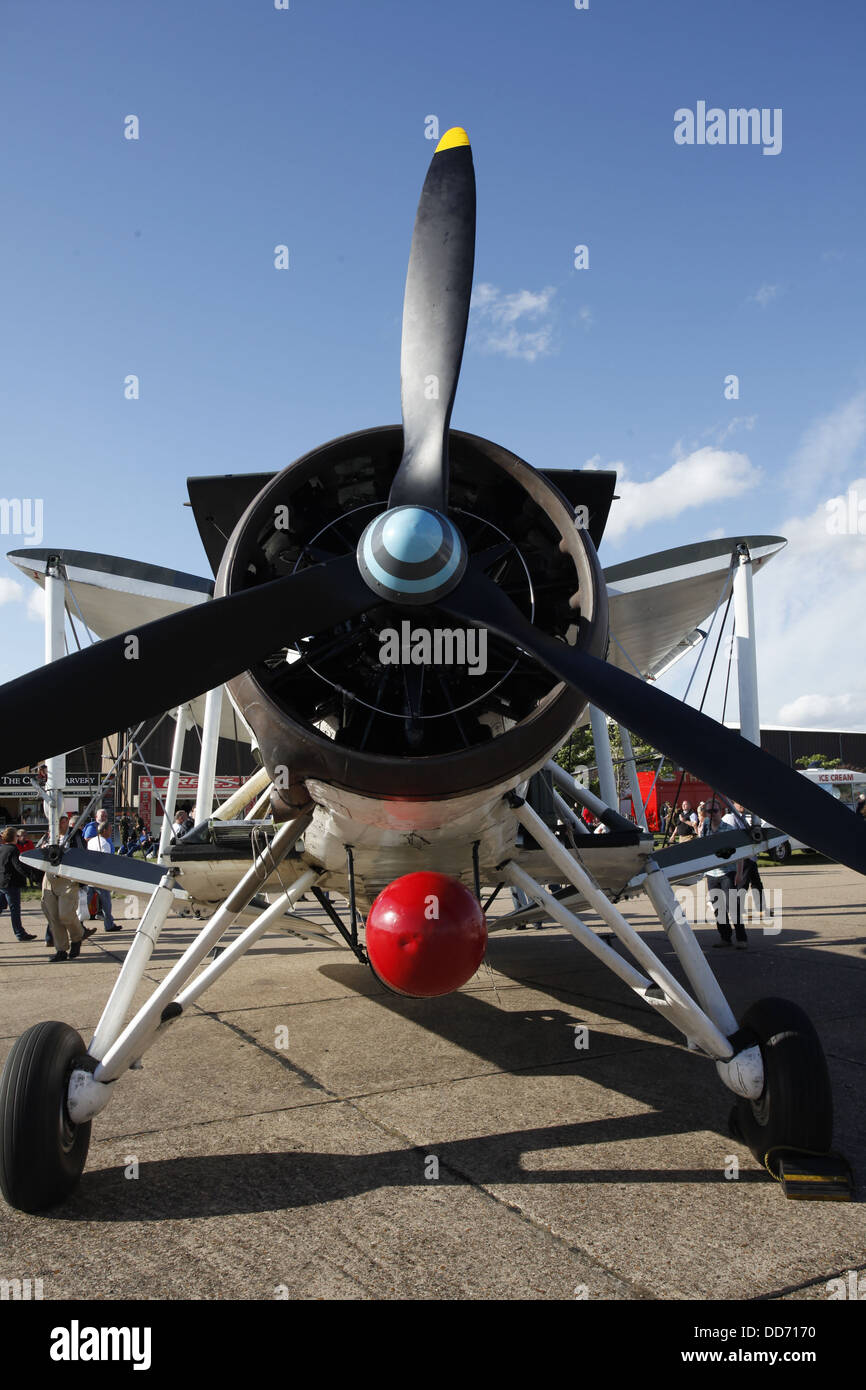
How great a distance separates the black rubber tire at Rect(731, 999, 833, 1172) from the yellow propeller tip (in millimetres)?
4664

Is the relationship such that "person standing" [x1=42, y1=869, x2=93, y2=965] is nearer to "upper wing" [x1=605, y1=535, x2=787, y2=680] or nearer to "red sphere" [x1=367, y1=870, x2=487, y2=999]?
"upper wing" [x1=605, y1=535, x2=787, y2=680]

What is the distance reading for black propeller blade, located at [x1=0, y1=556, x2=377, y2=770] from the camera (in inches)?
A: 126

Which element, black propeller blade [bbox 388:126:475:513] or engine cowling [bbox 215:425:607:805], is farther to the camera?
black propeller blade [bbox 388:126:475:513]

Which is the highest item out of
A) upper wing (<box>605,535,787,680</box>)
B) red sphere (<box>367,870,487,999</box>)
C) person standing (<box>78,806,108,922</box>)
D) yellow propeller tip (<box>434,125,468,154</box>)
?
yellow propeller tip (<box>434,125,468,154</box>)

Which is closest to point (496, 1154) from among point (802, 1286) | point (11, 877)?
point (802, 1286)

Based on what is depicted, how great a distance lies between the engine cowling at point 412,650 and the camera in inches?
139

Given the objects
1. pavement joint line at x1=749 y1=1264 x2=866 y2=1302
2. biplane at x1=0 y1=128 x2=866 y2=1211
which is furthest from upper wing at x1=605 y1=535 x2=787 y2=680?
pavement joint line at x1=749 y1=1264 x2=866 y2=1302

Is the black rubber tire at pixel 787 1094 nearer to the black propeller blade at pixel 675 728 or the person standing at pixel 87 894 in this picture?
the black propeller blade at pixel 675 728

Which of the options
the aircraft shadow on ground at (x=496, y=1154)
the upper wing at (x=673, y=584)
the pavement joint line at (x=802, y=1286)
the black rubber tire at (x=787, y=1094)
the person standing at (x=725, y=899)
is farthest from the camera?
the person standing at (x=725, y=899)

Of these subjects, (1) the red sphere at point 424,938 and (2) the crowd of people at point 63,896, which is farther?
(2) the crowd of people at point 63,896

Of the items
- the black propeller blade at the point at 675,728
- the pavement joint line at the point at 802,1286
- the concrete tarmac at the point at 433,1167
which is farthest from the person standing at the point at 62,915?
the pavement joint line at the point at 802,1286

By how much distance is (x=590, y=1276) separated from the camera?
2832 mm

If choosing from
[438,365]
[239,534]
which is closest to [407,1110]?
[239,534]
